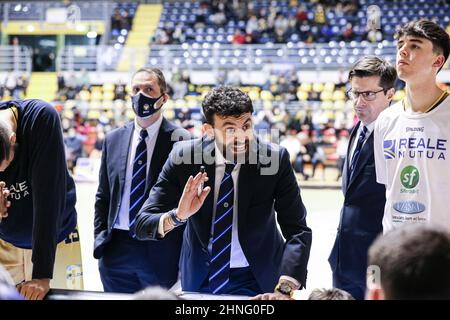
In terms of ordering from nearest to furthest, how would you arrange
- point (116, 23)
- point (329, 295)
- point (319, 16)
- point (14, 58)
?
point (329, 295) → point (14, 58) → point (319, 16) → point (116, 23)

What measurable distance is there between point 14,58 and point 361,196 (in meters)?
22.4

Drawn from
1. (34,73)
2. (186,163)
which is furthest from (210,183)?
(34,73)

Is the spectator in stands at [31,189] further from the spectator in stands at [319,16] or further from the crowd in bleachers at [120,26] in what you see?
the crowd in bleachers at [120,26]

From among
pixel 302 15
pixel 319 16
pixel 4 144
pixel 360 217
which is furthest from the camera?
pixel 302 15

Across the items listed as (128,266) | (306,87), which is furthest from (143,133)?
(306,87)

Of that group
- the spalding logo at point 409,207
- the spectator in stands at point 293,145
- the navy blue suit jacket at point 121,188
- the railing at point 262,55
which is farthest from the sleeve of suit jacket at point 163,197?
the railing at point 262,55

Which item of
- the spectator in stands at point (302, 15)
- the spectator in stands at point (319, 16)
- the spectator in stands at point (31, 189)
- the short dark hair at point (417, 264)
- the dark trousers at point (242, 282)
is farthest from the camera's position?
the spectator in stands at point (302, 15)

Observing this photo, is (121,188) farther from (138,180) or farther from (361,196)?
(361,196)

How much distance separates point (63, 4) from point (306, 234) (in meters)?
24.3

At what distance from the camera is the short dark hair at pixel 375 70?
3.50 m

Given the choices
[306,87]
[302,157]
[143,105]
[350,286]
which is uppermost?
[306,87]

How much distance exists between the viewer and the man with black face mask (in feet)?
11.9

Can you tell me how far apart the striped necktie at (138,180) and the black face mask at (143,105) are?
0.15m

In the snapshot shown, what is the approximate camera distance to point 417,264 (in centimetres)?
128
